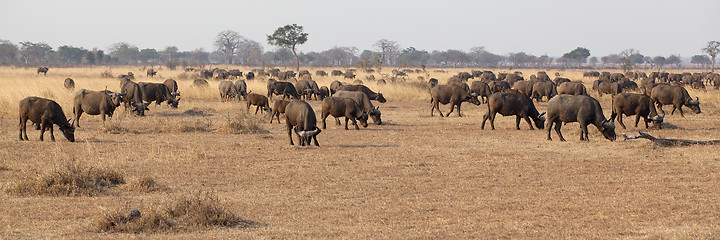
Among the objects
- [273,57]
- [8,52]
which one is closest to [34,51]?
[8,52]

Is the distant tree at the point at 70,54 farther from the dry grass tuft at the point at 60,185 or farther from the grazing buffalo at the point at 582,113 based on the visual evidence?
the dry grass tuft at the point at 60,185

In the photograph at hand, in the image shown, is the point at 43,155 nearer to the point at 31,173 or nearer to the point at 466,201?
the point at 31,173

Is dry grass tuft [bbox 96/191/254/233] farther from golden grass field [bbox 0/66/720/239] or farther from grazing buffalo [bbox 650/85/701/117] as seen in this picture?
grazing buffalo [bbox 650/85/701/117]

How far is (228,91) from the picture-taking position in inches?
1202

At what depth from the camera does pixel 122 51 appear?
141m

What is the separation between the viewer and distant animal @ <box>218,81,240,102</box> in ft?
99.6

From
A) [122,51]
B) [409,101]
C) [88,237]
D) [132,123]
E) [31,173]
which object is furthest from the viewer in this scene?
[122,51]

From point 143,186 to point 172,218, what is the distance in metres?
2.18

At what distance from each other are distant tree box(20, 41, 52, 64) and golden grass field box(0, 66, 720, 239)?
345ft

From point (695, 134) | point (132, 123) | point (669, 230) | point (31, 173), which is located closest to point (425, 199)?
point (669, 230)

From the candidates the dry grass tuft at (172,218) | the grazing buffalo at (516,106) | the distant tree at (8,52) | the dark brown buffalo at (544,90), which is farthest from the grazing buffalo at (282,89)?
the distant tree at (8,52)

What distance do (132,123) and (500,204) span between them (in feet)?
45.4

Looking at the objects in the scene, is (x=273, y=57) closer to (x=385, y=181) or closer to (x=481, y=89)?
(x=481, y=89)

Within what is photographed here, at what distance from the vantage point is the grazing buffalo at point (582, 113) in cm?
1602
